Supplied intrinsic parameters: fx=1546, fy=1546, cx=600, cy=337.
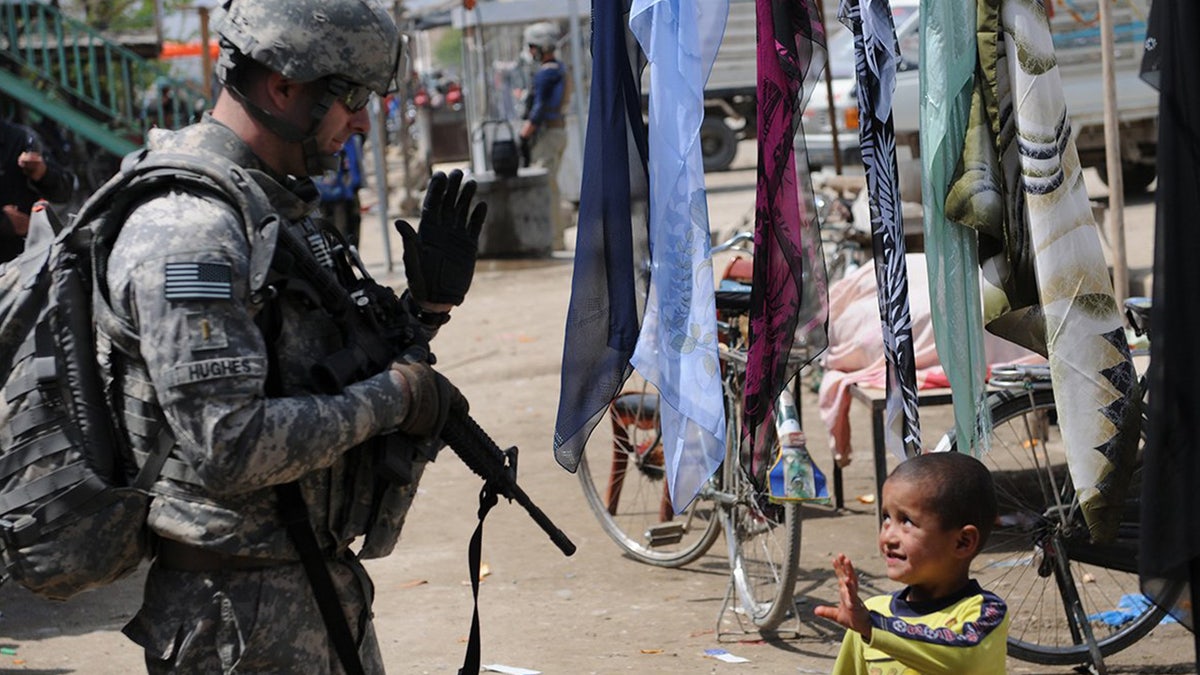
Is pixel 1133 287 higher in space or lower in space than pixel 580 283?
lower

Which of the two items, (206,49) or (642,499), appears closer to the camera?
(642,499)

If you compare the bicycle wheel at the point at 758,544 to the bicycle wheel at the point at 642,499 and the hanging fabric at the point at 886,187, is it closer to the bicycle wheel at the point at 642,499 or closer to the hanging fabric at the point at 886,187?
the bicycle wheel at the point at 642,499

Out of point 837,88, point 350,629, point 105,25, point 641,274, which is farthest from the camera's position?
point 105,25

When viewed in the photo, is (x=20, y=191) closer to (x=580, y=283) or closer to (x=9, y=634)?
(x=9, y=634)

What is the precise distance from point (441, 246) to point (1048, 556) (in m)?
2.65

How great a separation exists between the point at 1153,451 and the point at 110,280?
6.36 feet

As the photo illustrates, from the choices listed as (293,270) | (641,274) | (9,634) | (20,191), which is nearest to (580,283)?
(641,274)

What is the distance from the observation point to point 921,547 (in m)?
3.02

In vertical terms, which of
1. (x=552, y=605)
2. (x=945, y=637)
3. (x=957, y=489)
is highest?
(x=957, y=489)

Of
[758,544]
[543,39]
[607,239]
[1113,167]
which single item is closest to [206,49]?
[543,39]

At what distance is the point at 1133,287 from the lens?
10.3 meters

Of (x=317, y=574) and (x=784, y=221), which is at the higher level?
(x=784, y=221)

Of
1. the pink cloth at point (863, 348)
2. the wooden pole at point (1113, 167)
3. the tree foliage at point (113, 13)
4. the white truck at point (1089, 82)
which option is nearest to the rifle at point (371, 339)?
the pink cloth at point (863, 348)

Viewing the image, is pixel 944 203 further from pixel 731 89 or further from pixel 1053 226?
pixel 731 89
